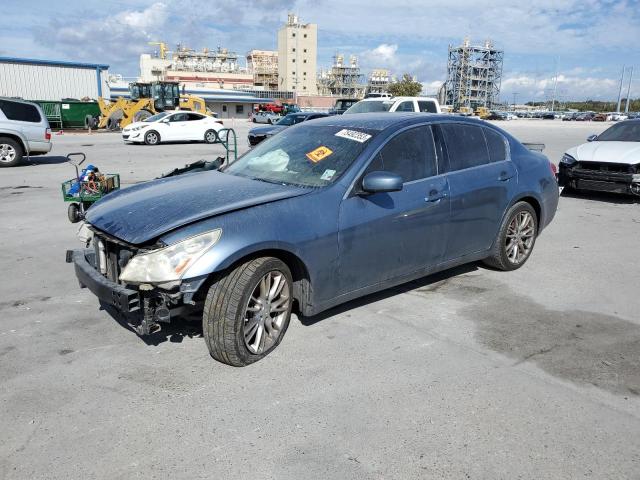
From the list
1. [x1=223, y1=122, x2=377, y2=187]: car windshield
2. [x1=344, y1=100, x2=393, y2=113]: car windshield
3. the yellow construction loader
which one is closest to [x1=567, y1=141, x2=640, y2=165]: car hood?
[x1=344, y1=100, x2=393, y2=113]: car windshield

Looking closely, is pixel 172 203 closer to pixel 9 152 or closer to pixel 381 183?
pixel 381 183

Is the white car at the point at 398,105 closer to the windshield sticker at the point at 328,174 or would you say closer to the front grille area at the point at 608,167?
the front grille area at the point at 608,167

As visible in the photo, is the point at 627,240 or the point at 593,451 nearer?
the point at 593,451

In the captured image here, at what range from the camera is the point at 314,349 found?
3.96 m

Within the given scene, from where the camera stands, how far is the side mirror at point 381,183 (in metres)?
3.96

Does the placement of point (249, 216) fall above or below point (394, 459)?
A: above

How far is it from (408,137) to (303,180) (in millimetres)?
1036

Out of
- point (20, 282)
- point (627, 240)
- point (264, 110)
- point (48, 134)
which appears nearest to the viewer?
point (20, 282)

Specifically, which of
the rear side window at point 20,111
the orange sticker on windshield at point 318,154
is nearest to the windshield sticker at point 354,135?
the orange sticker on windshield at point 318,154

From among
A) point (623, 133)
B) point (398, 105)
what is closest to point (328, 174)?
point (623, 133)

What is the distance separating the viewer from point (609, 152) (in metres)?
9.97

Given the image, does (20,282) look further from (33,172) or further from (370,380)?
(33,172)

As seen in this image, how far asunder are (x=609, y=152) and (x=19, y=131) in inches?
550

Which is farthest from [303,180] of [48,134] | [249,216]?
[48,134]
